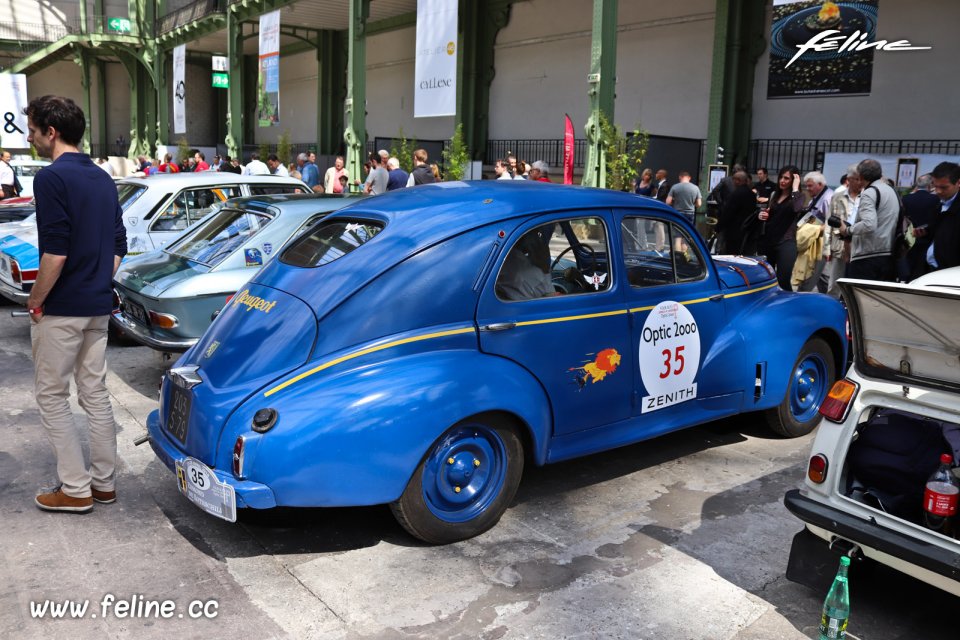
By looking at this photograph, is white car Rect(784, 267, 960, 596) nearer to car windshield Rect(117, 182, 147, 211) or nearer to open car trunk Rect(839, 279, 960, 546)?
open car trunk Rect(839, 279, 960, 546)

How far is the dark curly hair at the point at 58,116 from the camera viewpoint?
4.18 metres

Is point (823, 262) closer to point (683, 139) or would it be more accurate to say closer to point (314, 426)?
point (314, 426)

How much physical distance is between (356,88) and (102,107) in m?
25.8

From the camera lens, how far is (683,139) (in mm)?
17969

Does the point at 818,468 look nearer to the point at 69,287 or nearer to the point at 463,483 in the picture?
the point at 463,483

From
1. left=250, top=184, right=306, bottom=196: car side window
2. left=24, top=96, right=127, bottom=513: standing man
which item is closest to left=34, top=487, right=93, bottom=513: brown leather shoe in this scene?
left=24, top=96, right=127, bottom=513: standing man

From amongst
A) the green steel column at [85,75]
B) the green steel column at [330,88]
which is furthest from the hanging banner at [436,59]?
the green steel column at [85,75]

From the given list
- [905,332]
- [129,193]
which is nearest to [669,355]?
[905,332]

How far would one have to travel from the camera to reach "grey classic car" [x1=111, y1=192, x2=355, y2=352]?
6.36 metres

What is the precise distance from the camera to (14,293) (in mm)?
8438

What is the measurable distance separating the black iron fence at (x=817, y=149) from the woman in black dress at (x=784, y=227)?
255 inches

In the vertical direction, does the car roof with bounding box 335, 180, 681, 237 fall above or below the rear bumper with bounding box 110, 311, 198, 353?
above

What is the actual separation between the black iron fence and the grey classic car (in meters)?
11.8

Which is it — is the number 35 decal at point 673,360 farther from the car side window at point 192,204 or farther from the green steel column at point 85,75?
the green steel column at point 85,75
